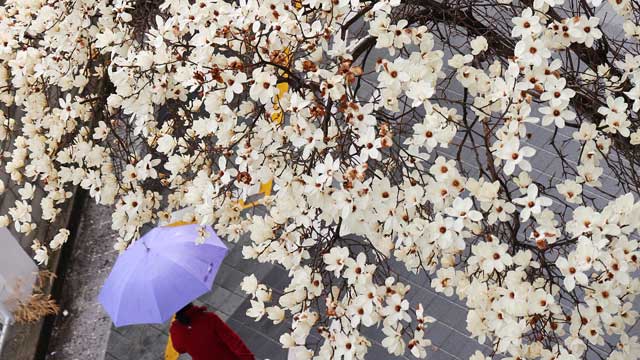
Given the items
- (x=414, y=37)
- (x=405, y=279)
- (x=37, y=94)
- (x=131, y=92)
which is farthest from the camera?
(x=405, y=279)

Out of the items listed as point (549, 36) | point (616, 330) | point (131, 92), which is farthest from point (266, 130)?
point (616, 330)

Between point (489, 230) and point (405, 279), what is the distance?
313 centimetres

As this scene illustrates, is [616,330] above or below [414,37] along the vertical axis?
below

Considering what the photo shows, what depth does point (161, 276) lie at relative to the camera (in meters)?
5.22

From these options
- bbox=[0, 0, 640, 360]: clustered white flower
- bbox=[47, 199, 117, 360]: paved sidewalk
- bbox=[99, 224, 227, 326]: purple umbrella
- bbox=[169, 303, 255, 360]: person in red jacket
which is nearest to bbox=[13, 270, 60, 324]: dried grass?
bbox=[47, 199, 117, 360]: paved sidewalk

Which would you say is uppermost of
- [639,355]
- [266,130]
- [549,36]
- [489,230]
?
[549,36]

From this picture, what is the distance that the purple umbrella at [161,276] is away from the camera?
5223 millimetres

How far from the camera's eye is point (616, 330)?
153 inches

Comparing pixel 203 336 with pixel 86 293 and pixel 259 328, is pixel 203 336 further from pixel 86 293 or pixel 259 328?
pixel 86 293

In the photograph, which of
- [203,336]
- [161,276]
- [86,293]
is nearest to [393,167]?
[161,276]

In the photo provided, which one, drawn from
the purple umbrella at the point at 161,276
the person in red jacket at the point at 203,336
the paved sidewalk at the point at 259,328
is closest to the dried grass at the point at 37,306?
the paved sidewalk at the point at 259,328

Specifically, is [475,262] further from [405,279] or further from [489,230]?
[405,279]

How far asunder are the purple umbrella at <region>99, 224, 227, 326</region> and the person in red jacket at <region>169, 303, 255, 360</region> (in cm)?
37

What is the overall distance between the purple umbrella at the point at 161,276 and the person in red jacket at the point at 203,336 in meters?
0.37
